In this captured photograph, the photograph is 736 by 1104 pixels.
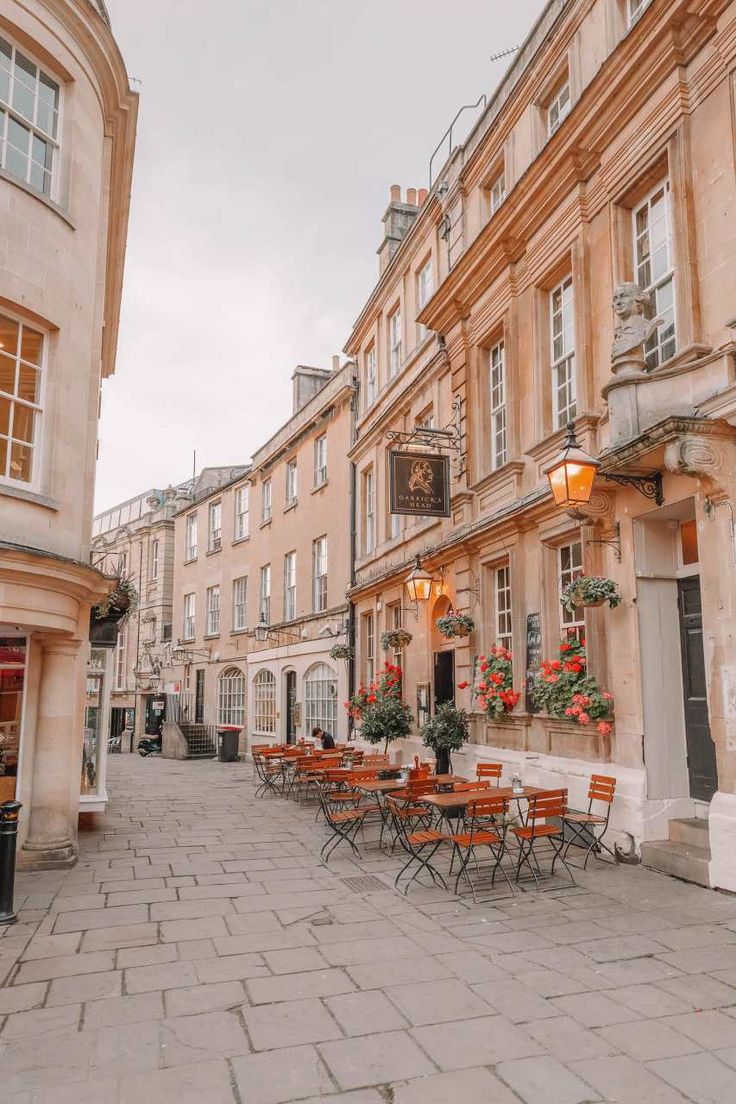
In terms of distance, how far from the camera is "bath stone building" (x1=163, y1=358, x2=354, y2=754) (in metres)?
21.1

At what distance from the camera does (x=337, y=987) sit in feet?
16.3

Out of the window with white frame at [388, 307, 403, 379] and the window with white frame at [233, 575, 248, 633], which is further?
the window with white frame at [233, 575, 248, 633]

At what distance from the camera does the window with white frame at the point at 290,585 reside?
23.5 meters

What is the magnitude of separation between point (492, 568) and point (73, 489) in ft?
21.7

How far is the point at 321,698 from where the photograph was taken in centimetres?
2089

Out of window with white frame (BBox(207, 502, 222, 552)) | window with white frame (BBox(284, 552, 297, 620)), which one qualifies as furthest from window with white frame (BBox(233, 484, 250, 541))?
window with white frame (BBox(284, 552, 297, 620))

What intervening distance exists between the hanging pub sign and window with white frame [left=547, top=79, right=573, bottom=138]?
17.0 ft

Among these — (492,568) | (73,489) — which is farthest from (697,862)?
(73,489)

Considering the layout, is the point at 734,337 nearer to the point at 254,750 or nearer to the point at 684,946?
the point at 684,946

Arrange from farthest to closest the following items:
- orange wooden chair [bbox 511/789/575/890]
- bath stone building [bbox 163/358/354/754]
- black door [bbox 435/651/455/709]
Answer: bath stone building [bbox 163/358/354/754], black door [bbox 435/651/455/709], orange wooden chair [bbox 511/789/575/890]

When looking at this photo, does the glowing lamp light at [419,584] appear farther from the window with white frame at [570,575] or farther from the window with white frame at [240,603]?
the window with white frame at [240,603]

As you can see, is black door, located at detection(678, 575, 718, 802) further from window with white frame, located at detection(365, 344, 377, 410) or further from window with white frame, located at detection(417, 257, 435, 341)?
window with white frame, located at detection(365, 344, 377, 410)

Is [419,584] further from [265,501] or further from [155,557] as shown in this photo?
[155,557]

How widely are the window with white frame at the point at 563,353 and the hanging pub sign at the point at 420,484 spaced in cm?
272
